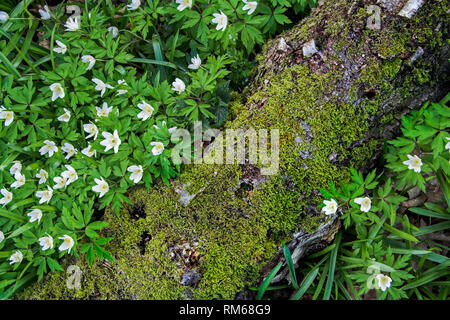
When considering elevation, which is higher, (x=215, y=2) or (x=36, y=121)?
(x=215, y=2)

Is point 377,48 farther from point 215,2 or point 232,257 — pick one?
point 232,257

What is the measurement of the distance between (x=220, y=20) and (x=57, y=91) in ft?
4.05

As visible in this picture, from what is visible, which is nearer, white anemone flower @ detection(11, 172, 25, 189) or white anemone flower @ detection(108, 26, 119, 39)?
white anemone flower @ detection(11, 172, 25, 189)

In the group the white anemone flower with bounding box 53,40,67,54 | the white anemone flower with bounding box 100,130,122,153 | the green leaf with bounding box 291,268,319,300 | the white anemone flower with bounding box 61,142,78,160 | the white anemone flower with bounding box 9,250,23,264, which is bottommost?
the white anemone flower with bounding box 9,250,23,264

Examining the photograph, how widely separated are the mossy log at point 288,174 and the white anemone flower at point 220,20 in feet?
1.65

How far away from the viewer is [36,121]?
236 cm

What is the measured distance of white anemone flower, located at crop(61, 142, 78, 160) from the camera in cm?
230

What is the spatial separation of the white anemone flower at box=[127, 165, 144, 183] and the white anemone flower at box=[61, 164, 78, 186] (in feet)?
1.34

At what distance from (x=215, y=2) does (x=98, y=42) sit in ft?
3.11

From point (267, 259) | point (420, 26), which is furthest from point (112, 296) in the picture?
point (420, 26)

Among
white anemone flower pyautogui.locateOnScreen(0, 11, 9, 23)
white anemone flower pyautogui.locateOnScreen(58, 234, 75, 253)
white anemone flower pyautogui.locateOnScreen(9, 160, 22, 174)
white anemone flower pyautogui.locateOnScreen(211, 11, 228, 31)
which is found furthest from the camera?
white anemone flower pyautogui.locateOnScreen(0, 11, 9, 23)

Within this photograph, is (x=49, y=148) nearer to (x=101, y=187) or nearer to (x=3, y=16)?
(x=101, y=187)

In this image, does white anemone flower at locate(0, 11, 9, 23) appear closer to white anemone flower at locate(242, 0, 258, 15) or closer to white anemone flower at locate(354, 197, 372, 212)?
white anemone flower at locate(242, 0, 258, 15)

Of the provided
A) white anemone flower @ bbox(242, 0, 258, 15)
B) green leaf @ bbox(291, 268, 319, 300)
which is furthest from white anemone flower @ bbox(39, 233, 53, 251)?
white anemone flower @ bbox(242, 0, 258, 15)
